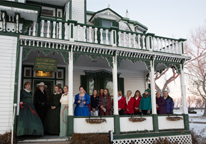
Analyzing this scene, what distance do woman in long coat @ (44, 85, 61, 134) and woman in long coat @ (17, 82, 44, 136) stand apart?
2.83 feet

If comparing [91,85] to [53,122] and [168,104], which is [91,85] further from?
[168,104]

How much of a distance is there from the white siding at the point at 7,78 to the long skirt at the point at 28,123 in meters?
0.36

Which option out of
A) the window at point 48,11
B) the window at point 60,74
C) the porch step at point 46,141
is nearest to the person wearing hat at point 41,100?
the porch step at point 46,141

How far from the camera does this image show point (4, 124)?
281 inches

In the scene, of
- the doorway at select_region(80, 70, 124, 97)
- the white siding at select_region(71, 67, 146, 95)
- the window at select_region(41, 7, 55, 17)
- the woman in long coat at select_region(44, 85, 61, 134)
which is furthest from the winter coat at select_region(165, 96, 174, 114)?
the window at select_region(41, 7, 55, 17)

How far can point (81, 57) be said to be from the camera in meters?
10.0

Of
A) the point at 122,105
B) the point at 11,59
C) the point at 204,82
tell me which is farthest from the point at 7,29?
the point at 204,82

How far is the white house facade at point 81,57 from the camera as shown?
7570 millimetres

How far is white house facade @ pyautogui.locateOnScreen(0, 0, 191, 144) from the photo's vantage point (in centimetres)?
757

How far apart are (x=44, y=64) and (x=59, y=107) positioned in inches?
74.3

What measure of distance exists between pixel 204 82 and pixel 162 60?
19325mm

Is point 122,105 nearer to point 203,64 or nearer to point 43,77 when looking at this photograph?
point 43,77

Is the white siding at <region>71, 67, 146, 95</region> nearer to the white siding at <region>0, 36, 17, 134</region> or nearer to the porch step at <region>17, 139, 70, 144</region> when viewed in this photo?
the porch step at <region>17, 139, 70, 144</region>

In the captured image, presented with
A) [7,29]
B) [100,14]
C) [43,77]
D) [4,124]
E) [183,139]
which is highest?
[100,14]
